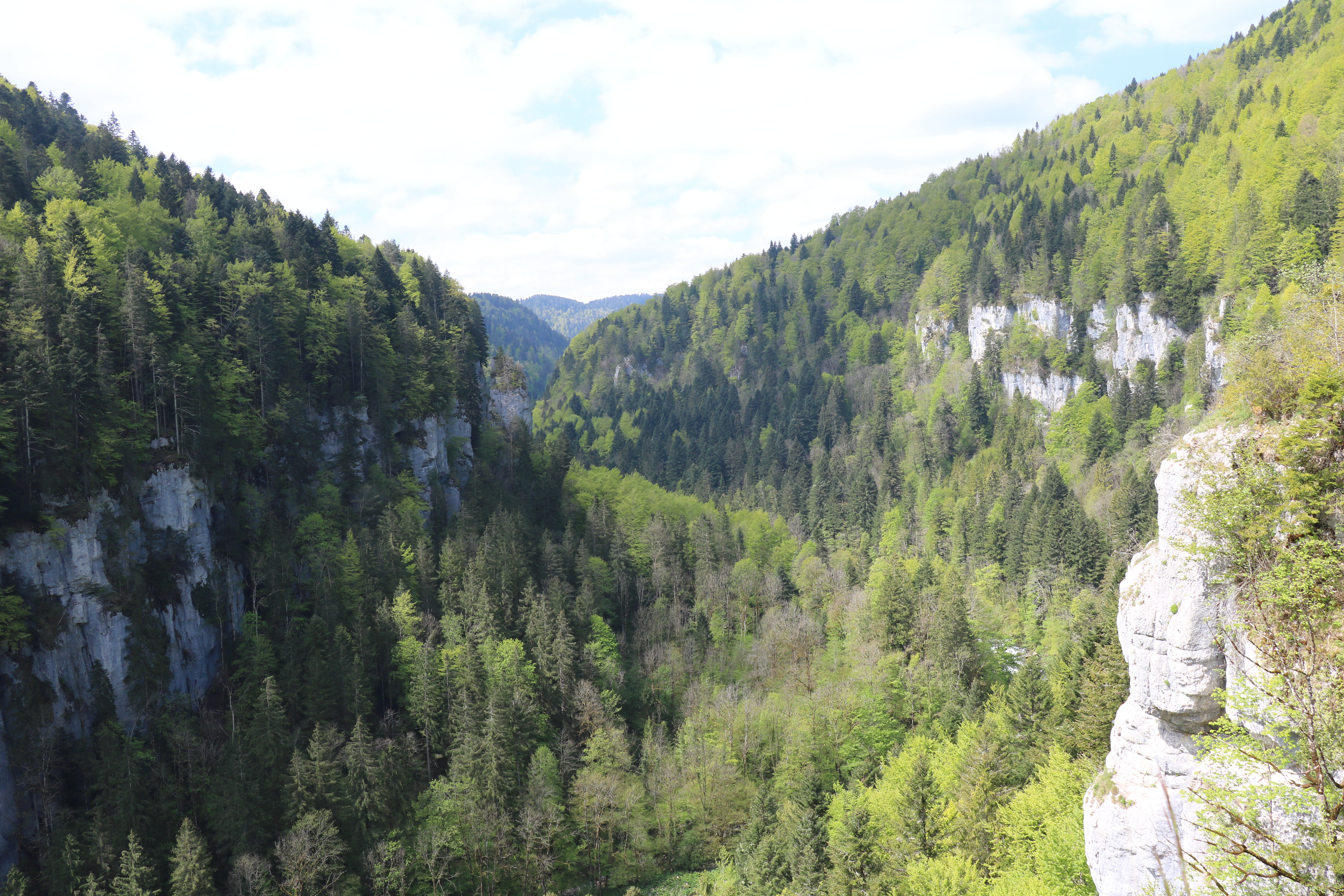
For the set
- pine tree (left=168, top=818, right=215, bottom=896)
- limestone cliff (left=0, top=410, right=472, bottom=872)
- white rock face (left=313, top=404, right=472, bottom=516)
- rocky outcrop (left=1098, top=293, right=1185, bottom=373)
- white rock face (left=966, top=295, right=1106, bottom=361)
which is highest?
white rock face (left=966, top=295, right=1106, bottom=361)

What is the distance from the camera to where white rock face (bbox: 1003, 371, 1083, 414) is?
98812mm

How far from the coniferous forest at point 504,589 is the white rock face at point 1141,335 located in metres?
1.44

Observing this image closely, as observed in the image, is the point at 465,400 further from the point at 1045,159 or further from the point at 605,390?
the point at 1045,159

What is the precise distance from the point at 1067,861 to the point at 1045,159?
165519mm

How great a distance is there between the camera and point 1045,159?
502 feet

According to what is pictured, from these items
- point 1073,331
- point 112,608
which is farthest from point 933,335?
point 112,608

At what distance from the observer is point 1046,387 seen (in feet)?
336

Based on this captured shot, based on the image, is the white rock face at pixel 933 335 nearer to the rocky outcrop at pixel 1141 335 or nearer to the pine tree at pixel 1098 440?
the rocky outcrop at pixel 1141 335

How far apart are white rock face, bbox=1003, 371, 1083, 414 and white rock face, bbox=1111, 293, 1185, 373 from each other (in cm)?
587

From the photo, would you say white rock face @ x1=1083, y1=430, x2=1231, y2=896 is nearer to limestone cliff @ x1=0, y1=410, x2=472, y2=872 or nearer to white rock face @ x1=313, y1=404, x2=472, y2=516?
limestone cliff @ x1=0, y1=410, x2=472, y2=872

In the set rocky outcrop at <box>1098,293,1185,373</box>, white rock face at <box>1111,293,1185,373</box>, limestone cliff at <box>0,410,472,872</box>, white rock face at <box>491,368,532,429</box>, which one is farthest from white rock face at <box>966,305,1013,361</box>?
limestone cliff at <box>0,410,472,872</box>

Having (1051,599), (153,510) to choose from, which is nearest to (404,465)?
(153,510)

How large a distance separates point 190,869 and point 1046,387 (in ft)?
348

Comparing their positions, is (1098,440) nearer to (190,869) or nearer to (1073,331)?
(1073,331)
